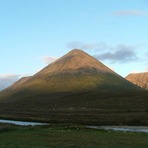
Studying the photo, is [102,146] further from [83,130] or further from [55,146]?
[83,130]

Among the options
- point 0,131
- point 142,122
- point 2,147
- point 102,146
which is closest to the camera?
point 2,147

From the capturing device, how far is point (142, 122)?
83688mm

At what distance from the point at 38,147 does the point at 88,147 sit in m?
4.21

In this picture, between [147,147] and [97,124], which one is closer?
[147,147]

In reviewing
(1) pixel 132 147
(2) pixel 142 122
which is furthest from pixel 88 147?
(2) pixel 142 122

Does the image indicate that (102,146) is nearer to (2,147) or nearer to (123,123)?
(2,147)

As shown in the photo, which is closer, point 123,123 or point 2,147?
point 2,147

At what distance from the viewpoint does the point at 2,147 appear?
29.6 m

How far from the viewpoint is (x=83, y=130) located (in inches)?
2050

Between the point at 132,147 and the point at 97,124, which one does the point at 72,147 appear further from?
the point at 97,124

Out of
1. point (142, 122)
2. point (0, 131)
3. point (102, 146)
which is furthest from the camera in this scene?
point (142, 122)

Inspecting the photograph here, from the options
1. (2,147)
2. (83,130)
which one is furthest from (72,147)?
(83,130)

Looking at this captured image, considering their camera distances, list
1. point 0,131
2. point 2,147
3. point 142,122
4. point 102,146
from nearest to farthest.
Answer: point 2,147 < point 102,146 < point 0,131 < point 142,122

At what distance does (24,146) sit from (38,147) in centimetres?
157
